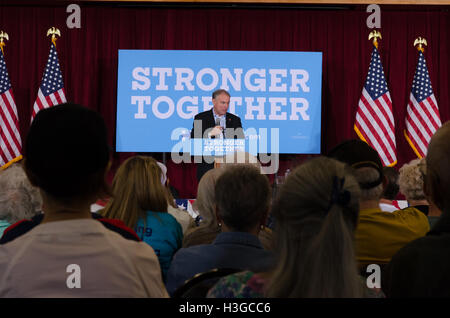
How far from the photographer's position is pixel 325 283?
105 centimetres

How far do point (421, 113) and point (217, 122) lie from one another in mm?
2788

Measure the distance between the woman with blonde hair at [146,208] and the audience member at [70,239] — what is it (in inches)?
40.7

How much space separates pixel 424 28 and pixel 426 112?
145cm

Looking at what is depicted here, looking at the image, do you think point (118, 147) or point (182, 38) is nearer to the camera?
point (118, 147)

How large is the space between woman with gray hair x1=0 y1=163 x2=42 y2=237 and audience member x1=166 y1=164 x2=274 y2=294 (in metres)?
0.84

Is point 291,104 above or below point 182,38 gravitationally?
below

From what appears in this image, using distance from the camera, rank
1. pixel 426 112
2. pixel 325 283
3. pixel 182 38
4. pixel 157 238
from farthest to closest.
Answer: pixel 182 38 → pixel 426 112 → pixel 157 238 → pixel 325 283

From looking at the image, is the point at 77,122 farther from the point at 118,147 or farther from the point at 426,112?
the point at 426,112

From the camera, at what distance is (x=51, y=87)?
7.08 meters

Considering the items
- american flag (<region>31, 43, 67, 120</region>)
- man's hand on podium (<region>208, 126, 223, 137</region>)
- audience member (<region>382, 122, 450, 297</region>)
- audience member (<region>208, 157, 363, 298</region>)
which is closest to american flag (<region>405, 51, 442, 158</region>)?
man's hand on podium (<region>208, 126, 223, 137</region>)

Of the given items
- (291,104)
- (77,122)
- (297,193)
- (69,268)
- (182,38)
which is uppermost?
(182,38)

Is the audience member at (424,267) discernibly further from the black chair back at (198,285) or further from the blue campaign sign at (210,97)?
the blue campaign sign at (210,97)

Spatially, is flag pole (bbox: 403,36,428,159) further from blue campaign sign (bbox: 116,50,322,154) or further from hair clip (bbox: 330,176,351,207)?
hair clip (bbox: 330,176,351,207)
